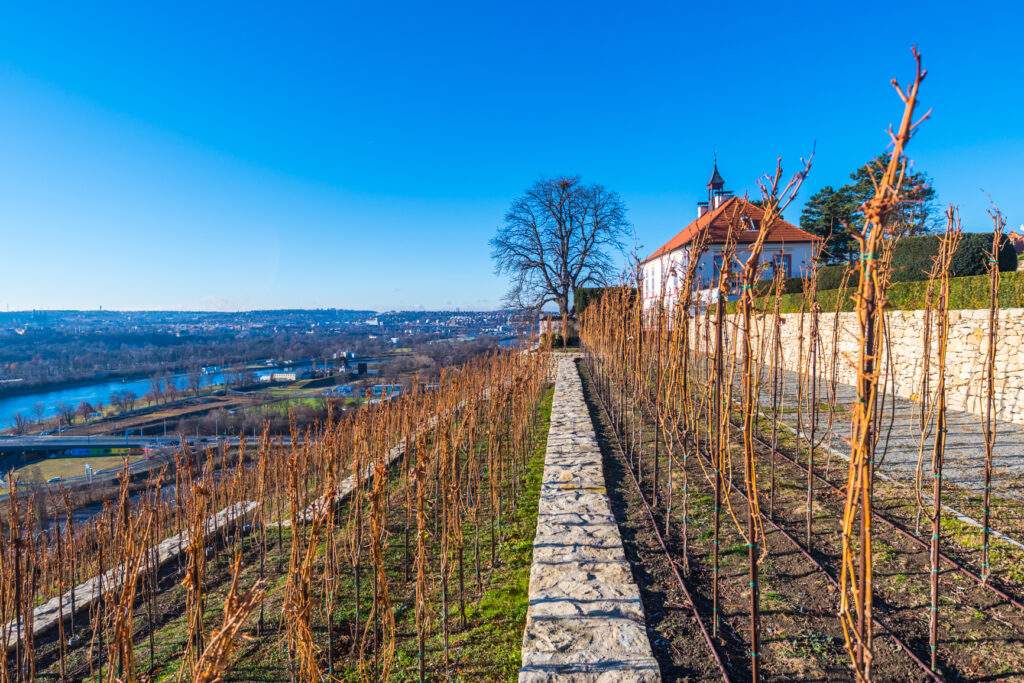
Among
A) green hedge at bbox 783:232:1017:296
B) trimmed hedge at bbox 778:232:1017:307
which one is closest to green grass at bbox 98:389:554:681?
trimmed hedge at bbox 778:232:1017:307

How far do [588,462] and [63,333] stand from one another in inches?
4681

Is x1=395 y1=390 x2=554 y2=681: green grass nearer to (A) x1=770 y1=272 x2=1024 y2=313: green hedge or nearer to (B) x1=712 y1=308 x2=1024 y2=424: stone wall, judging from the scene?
(B) x1=712 y1=308 x2=1024 y2=424: stone wall

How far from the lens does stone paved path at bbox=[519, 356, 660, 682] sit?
2.67 metres

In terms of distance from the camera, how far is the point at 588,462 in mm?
6422

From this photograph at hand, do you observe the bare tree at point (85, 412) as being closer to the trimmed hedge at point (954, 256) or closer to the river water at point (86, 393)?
the river water at point (86, 393)

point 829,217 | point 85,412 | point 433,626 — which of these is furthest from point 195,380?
point 433,626

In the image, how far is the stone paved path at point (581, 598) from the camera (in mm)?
2668

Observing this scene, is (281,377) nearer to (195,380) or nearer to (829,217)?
(195,380)

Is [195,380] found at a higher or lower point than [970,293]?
lower

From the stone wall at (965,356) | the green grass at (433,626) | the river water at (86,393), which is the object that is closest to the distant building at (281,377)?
the river water at (86,393)

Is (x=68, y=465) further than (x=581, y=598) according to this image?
Yes

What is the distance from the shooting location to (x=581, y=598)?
3.33m

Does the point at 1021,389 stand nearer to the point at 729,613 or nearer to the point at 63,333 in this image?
the point at 729,613

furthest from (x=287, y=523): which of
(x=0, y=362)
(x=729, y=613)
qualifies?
(x=0, y=362)
